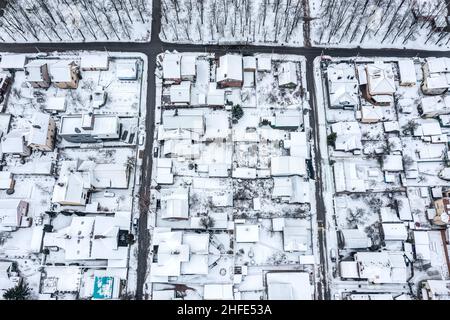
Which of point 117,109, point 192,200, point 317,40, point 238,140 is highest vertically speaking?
point 317,40

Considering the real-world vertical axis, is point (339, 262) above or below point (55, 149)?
below

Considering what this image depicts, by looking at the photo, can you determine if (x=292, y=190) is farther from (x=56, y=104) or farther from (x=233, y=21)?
(x=56, y=104)

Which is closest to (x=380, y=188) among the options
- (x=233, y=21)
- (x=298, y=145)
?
(x=298, y=145)

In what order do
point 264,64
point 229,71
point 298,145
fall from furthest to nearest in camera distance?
1. point 264,64
2. point 229,71
3. point 298,145

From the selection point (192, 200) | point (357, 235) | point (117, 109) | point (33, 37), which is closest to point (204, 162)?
point (192, 200)

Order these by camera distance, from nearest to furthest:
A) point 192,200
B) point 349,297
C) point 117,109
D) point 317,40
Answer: point 349,297 < point 192,200 < point 117,109 < point 317,40

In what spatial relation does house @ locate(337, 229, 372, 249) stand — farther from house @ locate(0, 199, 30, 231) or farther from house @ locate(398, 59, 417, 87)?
house @ locate(0, 199, 30, 231)

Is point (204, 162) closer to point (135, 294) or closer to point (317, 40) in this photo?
point (135, 294)
